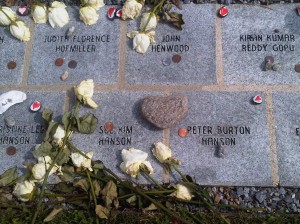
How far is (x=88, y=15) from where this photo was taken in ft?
12.8

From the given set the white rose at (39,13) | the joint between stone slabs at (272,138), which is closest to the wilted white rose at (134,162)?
the joint between stone slabs at (272,138)

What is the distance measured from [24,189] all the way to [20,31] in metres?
1.59

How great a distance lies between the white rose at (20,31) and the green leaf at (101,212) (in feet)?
6.22

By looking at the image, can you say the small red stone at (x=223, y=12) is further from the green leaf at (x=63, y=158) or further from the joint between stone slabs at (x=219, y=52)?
the green leaf at (x=63, y=158)

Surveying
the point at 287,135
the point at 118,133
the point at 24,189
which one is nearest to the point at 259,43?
the point at 287,135

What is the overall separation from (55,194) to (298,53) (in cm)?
257

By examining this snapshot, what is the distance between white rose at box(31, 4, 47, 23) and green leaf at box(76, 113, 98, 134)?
1.18m

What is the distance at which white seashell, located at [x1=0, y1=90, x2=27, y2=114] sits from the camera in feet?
12.2

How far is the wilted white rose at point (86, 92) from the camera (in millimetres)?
3580

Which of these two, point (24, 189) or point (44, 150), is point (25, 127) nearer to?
point (44, 150)

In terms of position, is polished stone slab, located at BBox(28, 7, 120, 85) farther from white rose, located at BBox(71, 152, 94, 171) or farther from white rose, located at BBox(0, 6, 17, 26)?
white rose, located at BBox(71, 152, 94, 171)

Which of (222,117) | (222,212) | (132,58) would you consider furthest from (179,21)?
(222,212)

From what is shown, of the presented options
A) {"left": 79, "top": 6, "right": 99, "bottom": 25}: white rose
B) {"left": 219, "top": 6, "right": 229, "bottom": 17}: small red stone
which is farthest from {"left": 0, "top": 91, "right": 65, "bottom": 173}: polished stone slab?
{"left": 219, "top": 6, "right": 229, "bottom": 17}: small red stone

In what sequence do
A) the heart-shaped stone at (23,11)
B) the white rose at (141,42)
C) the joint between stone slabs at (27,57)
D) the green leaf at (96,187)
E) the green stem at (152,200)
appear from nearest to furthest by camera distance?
the green stem at (152,200)
the green leaf at (96,187)
the white rose at (141,42)
the joint between stone slabs at (27,57)
the heart-shaped stone at (23,11)
